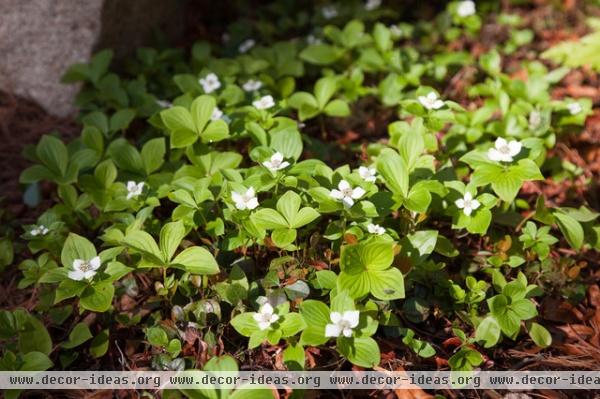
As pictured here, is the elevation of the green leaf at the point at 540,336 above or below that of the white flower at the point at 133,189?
below

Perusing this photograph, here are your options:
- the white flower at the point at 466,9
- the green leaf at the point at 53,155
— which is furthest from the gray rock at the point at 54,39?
the white flower at the point at 466,9

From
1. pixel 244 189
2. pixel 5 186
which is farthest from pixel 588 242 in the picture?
pixel 5 186

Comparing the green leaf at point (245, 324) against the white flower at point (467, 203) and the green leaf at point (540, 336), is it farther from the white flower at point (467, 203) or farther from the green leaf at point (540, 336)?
the green leaf at point (540, 336)

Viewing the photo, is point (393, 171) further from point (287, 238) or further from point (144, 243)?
point (144, 243)

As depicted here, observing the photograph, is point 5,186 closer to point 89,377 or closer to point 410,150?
point 89,377

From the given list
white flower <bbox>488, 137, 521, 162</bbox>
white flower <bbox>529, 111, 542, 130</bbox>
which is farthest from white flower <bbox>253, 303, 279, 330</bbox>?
white flower <bbox>529, 111, 542, 130</bbox>

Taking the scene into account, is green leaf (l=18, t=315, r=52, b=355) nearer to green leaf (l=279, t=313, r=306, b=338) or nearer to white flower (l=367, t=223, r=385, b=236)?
green leaf (l=279, t=313, r=306, b=338)
